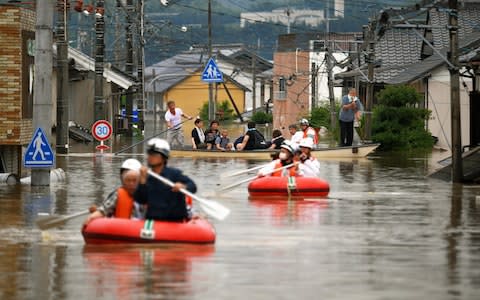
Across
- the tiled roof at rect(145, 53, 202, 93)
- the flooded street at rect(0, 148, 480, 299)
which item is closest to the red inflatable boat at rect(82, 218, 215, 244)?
the flooded street at rect(0, 148, 480, 299)

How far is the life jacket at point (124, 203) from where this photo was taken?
51.8ft

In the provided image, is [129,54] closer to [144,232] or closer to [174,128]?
[174,128]

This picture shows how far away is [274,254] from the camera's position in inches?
596

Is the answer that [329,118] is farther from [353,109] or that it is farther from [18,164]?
[18,164]

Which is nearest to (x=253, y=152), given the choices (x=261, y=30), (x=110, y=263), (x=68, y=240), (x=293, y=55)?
(x=68, y=240)

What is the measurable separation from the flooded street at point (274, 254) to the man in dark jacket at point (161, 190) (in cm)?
46

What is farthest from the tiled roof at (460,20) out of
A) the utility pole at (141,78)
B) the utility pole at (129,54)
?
the utility pole at (129,54)

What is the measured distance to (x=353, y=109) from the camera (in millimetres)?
40188

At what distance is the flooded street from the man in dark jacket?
0.46m

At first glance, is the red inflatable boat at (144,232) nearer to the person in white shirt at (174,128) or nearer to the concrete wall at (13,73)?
the concrete wall at (13,73)

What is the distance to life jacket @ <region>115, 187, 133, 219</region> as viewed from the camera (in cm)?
1578

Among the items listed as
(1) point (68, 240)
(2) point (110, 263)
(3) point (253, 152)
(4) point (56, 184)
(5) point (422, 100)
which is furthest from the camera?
(5) point (422, 100)

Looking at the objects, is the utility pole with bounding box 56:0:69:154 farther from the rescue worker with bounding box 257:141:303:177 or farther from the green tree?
the rescue worker with bounding box 257:141:303:177

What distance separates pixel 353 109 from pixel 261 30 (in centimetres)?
12364
